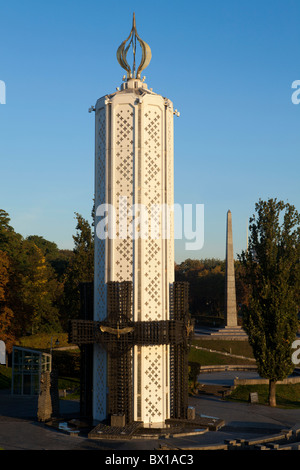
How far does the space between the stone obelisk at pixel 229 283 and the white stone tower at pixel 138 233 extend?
38380 millimetres

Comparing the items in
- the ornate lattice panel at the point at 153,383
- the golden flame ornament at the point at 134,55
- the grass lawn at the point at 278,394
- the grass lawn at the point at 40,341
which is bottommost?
the grass lawn at the point at 278,394

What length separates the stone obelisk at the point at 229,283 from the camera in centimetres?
6262

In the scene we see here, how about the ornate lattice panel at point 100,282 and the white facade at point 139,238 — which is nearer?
the white facade at point 139,238

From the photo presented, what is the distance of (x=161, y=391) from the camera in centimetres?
2388

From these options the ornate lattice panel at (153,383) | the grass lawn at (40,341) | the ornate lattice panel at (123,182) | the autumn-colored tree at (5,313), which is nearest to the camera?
the ornate lattice panel at (153,383)

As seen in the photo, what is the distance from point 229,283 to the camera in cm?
6531

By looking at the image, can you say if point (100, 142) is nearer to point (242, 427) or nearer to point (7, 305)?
point (242, 427)

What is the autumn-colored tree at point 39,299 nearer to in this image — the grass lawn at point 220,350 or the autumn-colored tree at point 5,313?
the autumn-colored tree at point 5,313

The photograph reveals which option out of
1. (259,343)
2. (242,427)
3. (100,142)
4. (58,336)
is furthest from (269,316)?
(58,336)

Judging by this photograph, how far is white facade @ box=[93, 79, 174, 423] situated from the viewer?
23594 mm

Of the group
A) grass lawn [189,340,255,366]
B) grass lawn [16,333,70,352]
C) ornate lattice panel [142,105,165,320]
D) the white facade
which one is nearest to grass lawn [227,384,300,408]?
the white facade

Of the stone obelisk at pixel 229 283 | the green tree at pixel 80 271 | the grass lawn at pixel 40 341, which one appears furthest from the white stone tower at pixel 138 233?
the stone obelisk at pixel 229 283

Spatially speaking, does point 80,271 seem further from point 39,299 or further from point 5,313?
point 39,299

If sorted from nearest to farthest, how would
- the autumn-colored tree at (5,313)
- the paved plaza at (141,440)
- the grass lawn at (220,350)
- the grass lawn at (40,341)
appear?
the paved plaza at (141,440)
the autumn-colored tree at (5,313)
the grass lawn at (40,341)
the grass lawn at (220,350)
